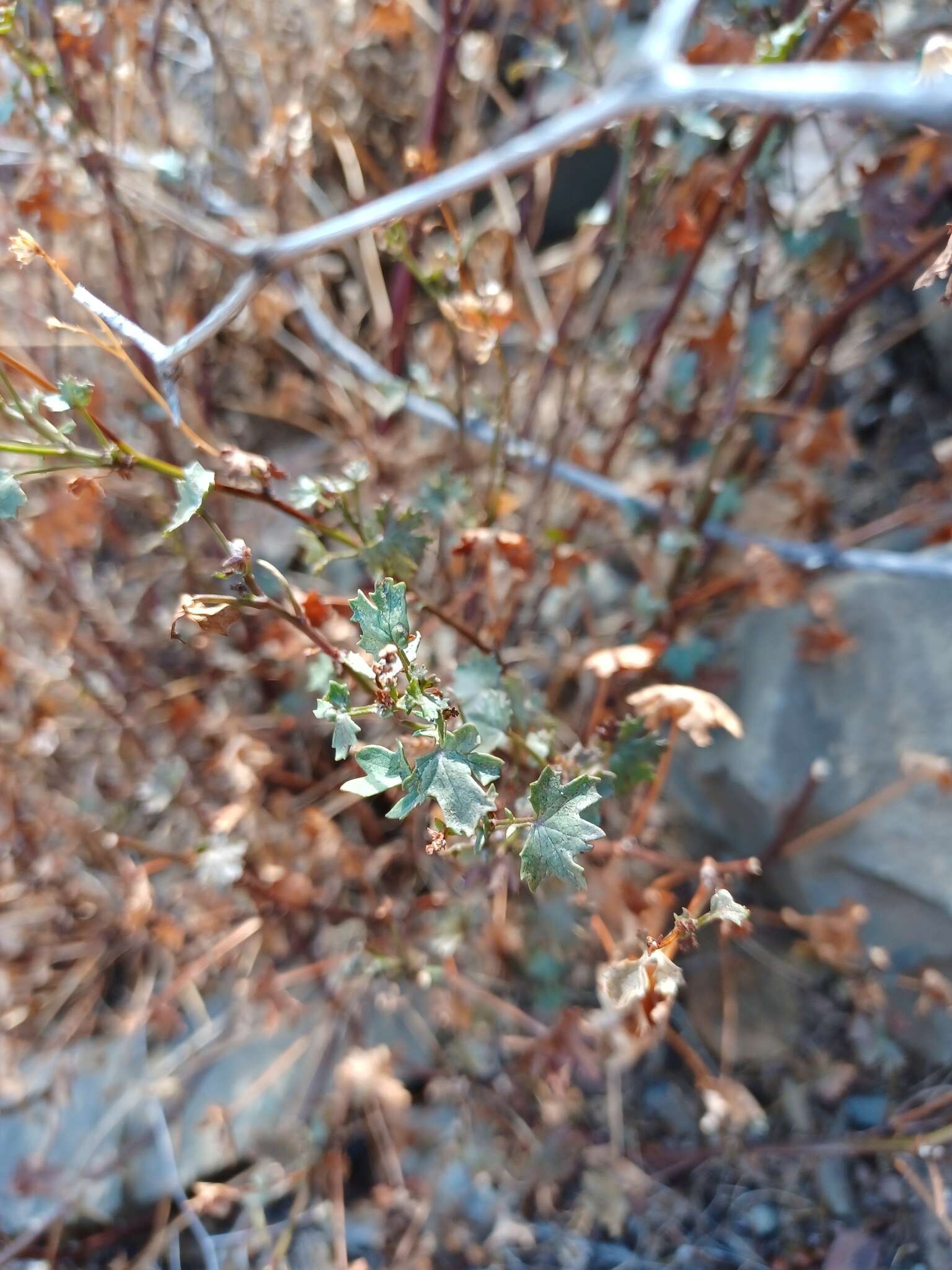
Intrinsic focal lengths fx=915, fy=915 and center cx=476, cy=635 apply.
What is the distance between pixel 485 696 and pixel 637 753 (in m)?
0.23

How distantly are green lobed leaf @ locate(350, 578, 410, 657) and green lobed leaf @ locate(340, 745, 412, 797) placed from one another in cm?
10

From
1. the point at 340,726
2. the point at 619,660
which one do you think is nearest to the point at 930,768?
the point at 619,660

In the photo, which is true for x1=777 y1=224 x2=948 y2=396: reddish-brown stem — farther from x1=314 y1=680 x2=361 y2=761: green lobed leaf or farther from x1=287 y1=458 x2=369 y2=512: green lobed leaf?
x1=314 y1=680 x2=361 y2=761: green lobed leaf

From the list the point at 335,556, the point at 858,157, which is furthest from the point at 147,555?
the point at 858,157

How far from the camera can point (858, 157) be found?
6.74ft

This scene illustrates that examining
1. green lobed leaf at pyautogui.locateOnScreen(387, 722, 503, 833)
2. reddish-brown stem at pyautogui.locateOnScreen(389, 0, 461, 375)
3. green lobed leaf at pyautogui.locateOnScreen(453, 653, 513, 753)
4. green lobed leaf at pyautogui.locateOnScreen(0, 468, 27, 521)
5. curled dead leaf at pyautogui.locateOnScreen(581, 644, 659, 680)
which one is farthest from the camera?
reddish-brown stem at pyautogui.locateOnScreen(389, 0, 461, 375)

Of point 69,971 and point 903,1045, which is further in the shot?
point 69,971

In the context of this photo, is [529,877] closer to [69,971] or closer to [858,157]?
[69,971]

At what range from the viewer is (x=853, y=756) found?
1.69m

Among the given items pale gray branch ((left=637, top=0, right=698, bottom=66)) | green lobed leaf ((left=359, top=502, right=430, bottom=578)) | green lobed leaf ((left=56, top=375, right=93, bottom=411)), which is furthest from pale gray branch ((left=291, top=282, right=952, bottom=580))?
pale gray branch ((left=637, top=0, right=698, bottom=66))

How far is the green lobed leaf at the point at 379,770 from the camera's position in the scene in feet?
2.91

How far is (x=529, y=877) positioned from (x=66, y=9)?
5.30 feet

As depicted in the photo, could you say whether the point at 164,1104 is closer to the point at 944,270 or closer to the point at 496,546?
the point at 496,546

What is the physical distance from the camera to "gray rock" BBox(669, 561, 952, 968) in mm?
1611
